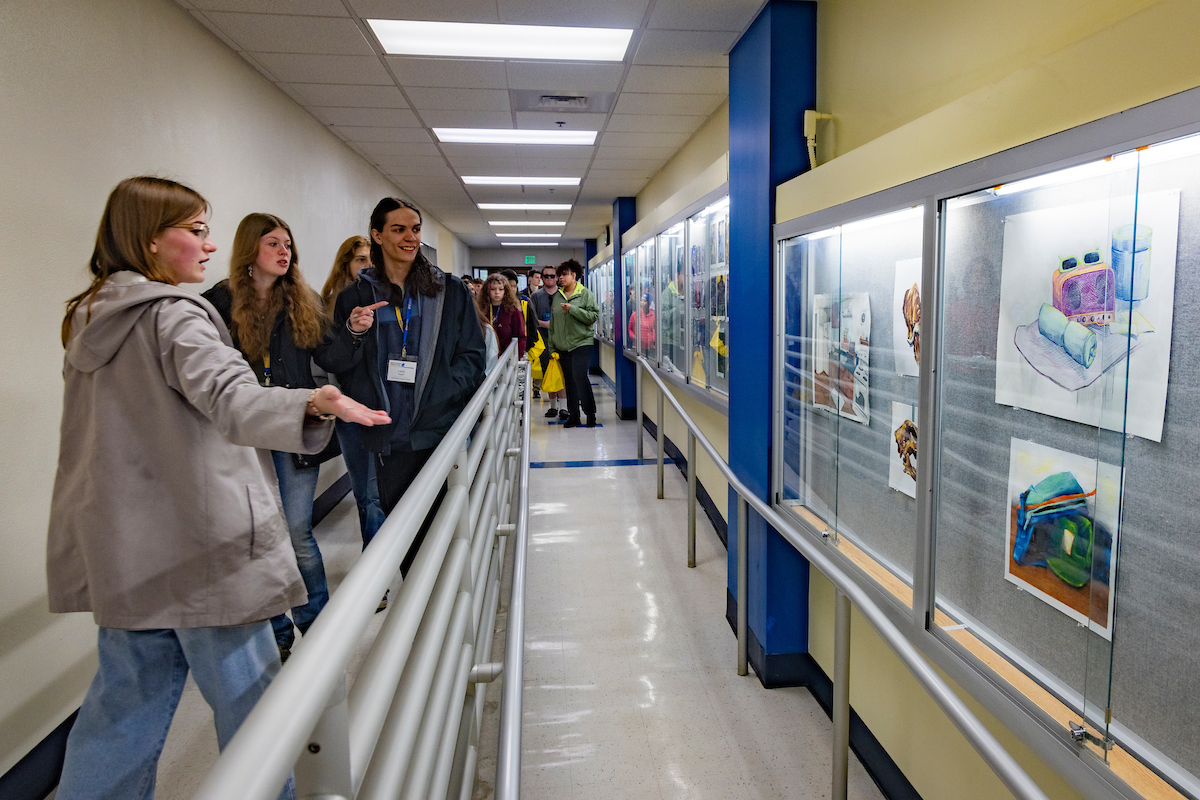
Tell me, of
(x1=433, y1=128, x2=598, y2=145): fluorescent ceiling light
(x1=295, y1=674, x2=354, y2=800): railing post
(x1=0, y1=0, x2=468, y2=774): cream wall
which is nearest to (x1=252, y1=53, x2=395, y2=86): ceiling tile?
(x1=0, y1=0, x2=468, y2=774): cream wall

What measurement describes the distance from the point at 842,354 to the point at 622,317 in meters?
6.78

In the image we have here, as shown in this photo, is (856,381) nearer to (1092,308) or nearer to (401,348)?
(1092,308)

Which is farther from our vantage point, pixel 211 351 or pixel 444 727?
Result: pixel 211 351

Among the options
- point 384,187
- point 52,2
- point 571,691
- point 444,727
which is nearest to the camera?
point 444,727

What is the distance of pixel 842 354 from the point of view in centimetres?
238

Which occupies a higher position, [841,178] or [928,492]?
[841,178]

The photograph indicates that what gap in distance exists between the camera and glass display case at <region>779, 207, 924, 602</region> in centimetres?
201

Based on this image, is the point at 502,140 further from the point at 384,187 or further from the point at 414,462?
the point at 414,462

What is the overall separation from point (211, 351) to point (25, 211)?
147 cm

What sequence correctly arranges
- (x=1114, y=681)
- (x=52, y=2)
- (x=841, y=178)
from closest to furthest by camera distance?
(x=1114, y=681)
(x=841, y=178)
(x=52, y=2)

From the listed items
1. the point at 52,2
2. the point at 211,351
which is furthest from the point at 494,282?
the point at 211,351

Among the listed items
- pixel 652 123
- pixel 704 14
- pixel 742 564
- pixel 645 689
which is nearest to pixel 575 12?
pixel 704 14

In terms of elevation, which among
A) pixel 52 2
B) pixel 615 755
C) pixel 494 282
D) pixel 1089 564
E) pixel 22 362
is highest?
pixel 52 2

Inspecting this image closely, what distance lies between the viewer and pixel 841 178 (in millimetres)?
2199
